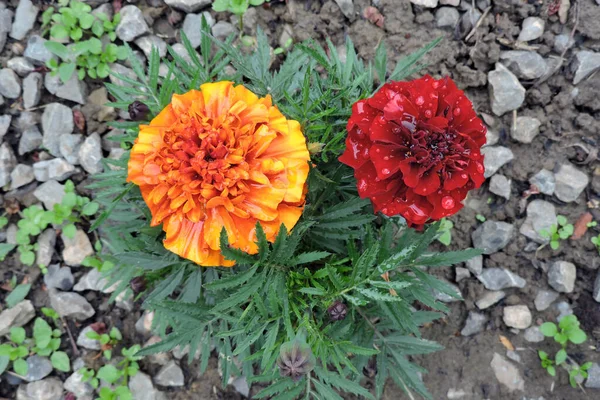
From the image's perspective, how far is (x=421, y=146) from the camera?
1.49 meters

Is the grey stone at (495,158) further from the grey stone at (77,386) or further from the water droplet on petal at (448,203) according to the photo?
the grey stone at (77,386)

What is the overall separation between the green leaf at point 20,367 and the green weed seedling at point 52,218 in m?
0.50

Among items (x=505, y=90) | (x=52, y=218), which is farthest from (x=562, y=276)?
(x=52, y=218)

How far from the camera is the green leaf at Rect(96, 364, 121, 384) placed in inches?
108

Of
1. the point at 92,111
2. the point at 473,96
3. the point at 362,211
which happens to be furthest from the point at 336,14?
the point at 92,111

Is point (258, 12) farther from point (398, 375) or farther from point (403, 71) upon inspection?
point (398, 375)

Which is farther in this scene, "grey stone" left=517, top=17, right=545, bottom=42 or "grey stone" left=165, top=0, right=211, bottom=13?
"grey stone" left=165, top=0, right=211, bottom=13

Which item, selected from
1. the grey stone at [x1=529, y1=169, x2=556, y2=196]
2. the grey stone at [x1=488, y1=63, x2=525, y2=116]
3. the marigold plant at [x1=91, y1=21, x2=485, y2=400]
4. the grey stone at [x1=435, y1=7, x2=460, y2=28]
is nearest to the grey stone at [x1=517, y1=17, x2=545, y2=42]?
the grey stone at [x1=488, y1=63, x2=525, y2=116]

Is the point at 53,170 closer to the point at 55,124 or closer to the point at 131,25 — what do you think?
the point at 55,124

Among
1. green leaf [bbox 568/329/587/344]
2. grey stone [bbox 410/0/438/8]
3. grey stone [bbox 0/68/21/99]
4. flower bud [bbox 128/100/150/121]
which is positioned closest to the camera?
flower bud [bbox 128/100/150/121]

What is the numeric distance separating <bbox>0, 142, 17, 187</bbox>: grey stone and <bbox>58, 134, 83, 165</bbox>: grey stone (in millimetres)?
297

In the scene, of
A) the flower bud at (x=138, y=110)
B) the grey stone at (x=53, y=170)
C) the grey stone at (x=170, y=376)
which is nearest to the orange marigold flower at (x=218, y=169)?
the flower bud at (x=138, y=110)

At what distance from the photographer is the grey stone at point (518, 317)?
273cm

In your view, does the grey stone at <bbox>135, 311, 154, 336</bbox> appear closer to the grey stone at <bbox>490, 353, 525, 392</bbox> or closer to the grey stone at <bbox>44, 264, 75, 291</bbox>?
the grey stone at <bbox>44, 264, 75, 291</bbox>
